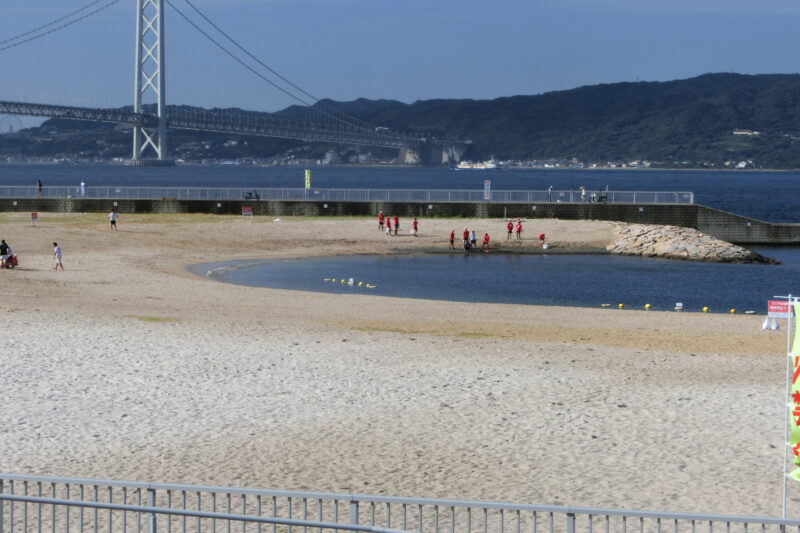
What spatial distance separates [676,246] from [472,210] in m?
10.5

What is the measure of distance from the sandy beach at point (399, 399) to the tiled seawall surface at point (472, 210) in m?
25.9

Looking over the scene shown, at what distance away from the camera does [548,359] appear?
16.9m

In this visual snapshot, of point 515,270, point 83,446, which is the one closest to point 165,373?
point 83,446

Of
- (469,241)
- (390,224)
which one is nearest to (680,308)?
(469,241)

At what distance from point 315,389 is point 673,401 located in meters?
4.71

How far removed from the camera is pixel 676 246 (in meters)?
44.0

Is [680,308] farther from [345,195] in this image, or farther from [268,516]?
[345,195]

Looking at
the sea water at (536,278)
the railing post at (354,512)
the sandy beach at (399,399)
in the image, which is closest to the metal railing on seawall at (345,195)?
the sea water at (536,278)

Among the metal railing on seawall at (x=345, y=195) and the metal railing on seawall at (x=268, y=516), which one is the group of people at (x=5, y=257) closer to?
the metal railing on seawall at (x=268, y=516)

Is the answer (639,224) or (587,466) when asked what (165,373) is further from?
(639,224)

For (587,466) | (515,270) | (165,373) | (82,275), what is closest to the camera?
(587,466)

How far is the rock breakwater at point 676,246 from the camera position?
140 ft

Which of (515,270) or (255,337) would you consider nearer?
(255,337)

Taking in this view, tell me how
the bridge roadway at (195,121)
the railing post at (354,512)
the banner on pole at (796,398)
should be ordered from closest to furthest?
the railing post at (354,512)
the banner on pole at (796,398)
the bridge roadway at (195,121)
